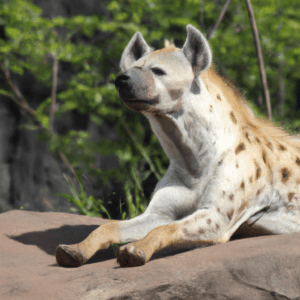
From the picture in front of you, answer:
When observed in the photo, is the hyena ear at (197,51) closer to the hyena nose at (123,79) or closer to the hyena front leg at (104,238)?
the hyena nose at (123,79)

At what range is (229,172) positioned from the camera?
7.68 ft

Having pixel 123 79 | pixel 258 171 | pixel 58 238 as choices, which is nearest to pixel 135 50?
pixel 123 79

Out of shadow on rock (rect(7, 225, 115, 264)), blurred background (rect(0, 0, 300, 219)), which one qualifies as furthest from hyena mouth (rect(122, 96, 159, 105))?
blurred background (rect(0, 0, 300, 219))

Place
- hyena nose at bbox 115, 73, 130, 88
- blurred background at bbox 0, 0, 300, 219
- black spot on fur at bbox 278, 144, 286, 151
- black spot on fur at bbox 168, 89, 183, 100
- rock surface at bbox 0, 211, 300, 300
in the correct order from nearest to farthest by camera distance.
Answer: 1. rock surface at bbox 0, 211, 300, 300
2. hyena nose at bbox 115, 73, 130, 88
3. black spot on fur at bbox 168, 89, 183, 100
4. black spot on fur at bbox 278, 144, 286, 151
5. blurred background at bbox 0, 0, 300, 219

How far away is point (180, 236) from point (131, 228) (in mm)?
343

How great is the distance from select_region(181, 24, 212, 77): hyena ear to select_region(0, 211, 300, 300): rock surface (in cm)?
99

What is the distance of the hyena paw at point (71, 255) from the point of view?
200 centimetres

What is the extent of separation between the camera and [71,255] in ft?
6.57

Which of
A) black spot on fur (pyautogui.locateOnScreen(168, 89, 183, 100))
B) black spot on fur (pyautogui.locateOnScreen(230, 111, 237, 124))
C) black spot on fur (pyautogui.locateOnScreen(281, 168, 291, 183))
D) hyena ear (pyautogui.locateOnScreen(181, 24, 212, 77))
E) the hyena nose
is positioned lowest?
black spot on fur (pyautogui.locateOnScreen(281, 168, 291, 183))

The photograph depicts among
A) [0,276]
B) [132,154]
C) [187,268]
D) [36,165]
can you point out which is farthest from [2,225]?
[36,165]

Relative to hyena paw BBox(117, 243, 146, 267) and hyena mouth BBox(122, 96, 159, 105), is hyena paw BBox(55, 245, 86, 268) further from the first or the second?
hyena mouth BBox(122, 96, 159, 105)

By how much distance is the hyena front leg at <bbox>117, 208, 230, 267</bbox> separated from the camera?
6.19 ft

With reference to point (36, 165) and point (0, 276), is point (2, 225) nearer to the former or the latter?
point (0, 276)

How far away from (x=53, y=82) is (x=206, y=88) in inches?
146
